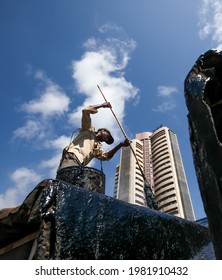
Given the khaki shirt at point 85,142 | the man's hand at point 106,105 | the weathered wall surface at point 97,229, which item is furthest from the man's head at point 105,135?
the weathered wall surface at point 97,229

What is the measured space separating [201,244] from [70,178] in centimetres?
209

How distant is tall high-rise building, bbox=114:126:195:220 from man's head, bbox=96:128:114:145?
14.3 meters

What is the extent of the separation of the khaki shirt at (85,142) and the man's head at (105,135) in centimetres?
16

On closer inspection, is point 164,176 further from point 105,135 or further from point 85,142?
point 85,142

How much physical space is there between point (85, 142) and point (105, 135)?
1.69 feet

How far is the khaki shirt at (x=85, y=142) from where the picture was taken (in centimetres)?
509

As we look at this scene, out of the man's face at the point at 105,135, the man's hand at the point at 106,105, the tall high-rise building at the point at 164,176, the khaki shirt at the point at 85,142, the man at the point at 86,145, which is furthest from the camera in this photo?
the tall high-rise building at the point at 164,176

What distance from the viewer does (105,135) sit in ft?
18.3

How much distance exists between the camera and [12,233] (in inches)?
116

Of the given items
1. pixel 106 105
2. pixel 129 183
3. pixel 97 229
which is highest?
pixel 129 183

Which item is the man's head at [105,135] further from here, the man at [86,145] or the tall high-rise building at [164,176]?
the tall high-rise building at [164,176]

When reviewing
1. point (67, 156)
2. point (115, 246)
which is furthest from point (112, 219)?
point (67, 156)

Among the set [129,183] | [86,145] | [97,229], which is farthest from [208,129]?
[129,183]
